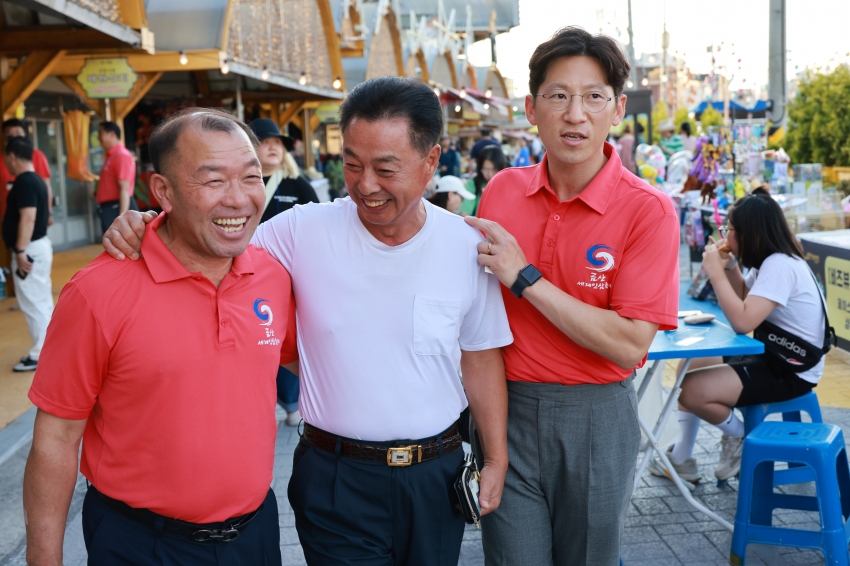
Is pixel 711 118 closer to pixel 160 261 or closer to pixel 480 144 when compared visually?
pixel 480 144

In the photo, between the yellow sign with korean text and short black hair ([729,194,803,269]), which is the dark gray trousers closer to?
short black hair ([729,194,803,269])

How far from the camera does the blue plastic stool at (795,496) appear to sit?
3.59 meters

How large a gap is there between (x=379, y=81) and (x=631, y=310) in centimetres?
98

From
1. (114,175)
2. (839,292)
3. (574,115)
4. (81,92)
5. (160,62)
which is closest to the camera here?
(574,115)

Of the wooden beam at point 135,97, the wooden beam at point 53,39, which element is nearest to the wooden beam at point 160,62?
the wooden beam at point 135,97

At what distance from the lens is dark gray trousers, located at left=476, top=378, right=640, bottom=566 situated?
8.33 feet

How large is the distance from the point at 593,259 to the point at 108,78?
8487 millimetres

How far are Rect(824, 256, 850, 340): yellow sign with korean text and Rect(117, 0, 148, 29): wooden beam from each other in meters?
7.19

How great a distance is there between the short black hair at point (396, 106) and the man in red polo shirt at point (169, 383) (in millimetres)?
309

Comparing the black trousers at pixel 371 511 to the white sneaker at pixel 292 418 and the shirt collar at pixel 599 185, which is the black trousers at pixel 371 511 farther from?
the white sneaker at pixel 292 418

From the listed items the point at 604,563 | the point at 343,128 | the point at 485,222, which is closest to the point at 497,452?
the point at 604,563

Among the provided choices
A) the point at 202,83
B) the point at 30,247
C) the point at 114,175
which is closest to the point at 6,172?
the point at 114,175

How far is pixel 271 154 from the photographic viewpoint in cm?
584

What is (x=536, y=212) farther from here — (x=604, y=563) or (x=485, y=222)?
(x=604, y=563)
